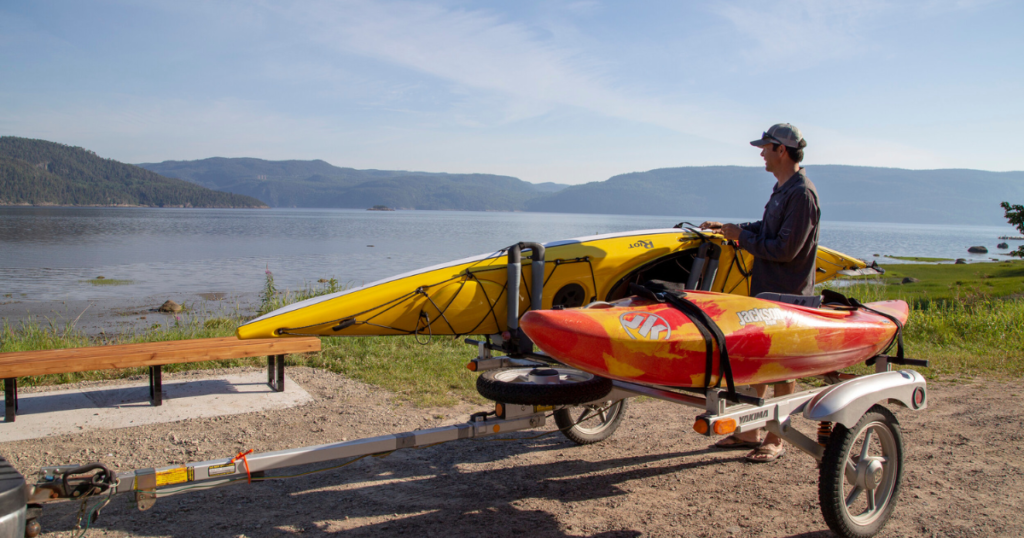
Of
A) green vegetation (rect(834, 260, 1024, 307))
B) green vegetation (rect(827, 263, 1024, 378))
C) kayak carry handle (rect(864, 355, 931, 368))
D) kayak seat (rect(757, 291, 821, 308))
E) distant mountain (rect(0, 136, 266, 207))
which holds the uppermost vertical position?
distant mountain (rect(0, 136, 266, 207))

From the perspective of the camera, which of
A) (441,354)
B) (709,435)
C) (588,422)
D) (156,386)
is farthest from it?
(441,354)

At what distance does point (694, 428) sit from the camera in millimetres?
2717

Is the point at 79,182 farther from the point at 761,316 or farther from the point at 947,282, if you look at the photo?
the point at 761,316

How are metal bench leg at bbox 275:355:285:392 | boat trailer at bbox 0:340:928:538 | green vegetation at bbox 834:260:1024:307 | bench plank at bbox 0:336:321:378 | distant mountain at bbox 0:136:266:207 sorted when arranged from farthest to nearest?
distant mountain at bbox 0:136:266:207 < green vegetation at bbox 834:260:1024:307 < metal bench leg at bbox 275:355:285:392 < bench plank at bbox 0:336:321:378 < boat trailer at bbox 0:340:928:538

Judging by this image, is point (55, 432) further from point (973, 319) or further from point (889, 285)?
point (889, 285)

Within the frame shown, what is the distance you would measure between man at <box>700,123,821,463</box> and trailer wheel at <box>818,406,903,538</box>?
2.66 feet

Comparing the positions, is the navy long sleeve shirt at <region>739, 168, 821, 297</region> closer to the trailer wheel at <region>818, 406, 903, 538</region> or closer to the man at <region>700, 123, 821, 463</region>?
the man at <region>700, 123, 821, 463</region>

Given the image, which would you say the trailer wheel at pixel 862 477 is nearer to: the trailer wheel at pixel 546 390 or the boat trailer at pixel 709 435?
the boat trailer at pixel 709 435

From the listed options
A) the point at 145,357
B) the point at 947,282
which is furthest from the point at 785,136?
the point at 947,282

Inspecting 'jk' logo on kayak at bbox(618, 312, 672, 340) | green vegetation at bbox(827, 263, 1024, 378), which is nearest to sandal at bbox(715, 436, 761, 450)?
'jk' logo on kayak at bbox(618, 312, 672, 340)

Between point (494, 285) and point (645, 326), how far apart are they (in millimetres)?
1820

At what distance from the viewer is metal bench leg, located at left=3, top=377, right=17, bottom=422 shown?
4.53 metres

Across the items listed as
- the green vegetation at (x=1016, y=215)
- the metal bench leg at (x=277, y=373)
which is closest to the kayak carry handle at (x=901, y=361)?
the metal bench leg at (x=277, y=373)

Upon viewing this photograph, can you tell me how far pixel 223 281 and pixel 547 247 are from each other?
1893cm
